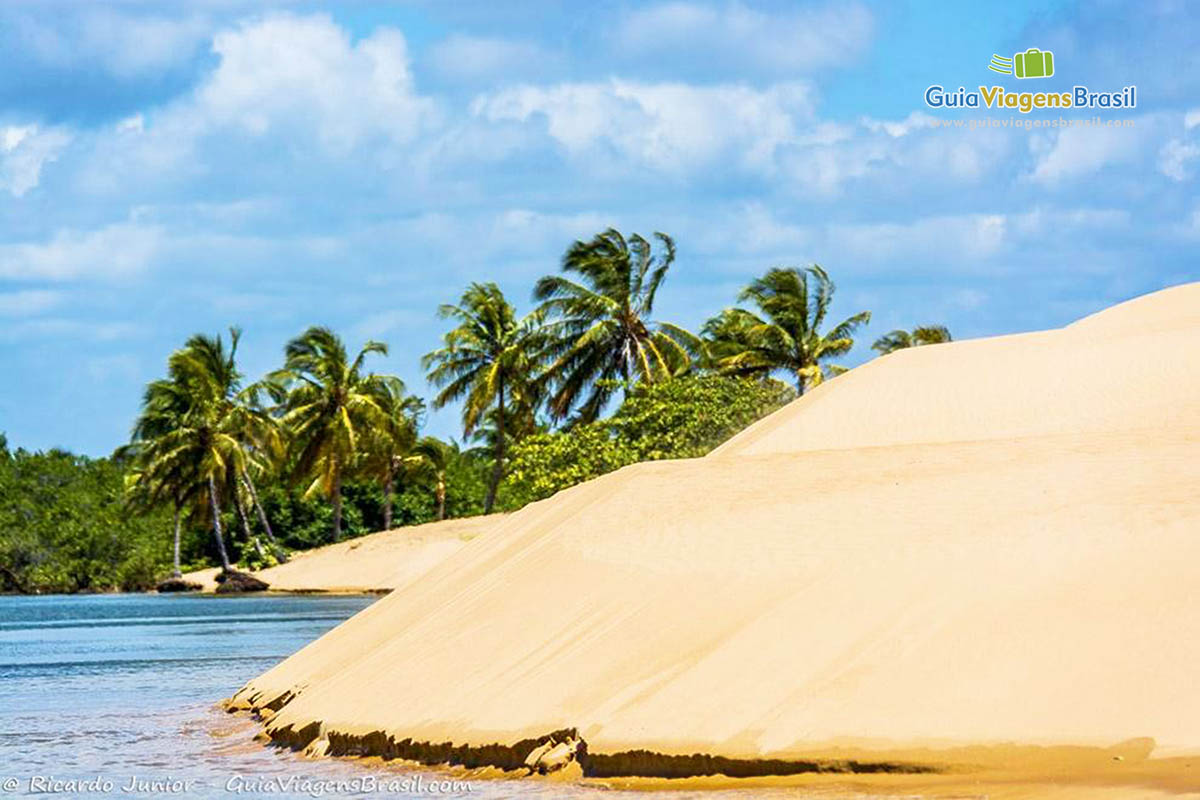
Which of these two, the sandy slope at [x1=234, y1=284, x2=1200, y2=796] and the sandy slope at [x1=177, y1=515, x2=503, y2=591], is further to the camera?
the sandy slope at [x1=177, y1=515, x2=503, y2=591]

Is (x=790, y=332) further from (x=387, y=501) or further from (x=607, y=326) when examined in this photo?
(x=387, y=501)

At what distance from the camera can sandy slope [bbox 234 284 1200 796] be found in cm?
991

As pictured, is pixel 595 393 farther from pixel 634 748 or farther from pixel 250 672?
pixel 634 748

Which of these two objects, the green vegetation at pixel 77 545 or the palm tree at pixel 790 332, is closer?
the palm tree at pixel 790 332

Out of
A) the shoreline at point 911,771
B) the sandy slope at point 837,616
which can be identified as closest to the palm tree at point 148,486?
the sandy slope at point 837,616

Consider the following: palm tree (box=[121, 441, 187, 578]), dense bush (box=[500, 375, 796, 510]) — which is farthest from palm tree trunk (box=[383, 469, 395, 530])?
dense bush (box=[500, 375, 796, 510])

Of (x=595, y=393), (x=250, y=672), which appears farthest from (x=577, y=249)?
(x=250, y=672)

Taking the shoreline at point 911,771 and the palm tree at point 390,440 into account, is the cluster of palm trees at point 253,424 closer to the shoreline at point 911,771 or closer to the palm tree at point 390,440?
the palm tree at point 390,440

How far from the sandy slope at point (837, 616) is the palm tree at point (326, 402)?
123 ft

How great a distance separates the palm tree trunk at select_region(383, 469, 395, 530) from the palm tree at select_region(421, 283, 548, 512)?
9353mm

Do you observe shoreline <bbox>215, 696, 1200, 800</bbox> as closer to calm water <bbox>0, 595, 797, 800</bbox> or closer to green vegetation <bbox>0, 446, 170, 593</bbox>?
calm water <bbox>0, 595, 797, 800</bbox>

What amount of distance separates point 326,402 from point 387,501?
6.88m

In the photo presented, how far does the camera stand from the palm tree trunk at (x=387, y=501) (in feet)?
203

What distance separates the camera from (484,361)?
171 ft
